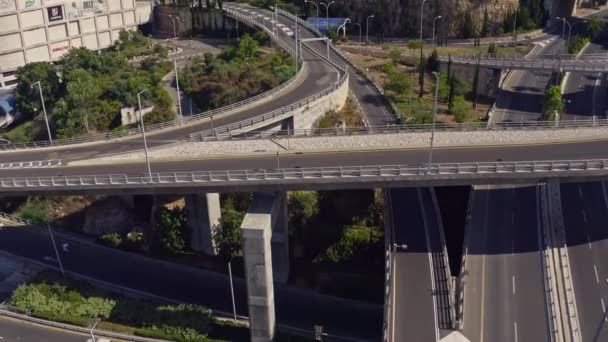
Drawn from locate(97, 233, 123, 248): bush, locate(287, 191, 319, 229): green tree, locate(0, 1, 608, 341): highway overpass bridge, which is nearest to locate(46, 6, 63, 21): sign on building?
locate(0, 1, 608, 341): highway overpass bridge

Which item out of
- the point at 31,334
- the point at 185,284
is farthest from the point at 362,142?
the point at 31,334

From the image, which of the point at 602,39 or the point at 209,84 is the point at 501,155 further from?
the point at 602,39

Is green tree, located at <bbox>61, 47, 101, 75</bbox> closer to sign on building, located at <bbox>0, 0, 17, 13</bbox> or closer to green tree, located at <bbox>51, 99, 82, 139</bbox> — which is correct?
green tree, located at <bbox>51, 99, 82, 139</bbox>

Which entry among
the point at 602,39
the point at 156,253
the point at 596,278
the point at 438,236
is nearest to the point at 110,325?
the point at 156,253

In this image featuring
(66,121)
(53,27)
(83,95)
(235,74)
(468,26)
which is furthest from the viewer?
(53,27)

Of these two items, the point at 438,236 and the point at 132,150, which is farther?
the point at 132,150

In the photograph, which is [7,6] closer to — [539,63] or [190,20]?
[190,20]
